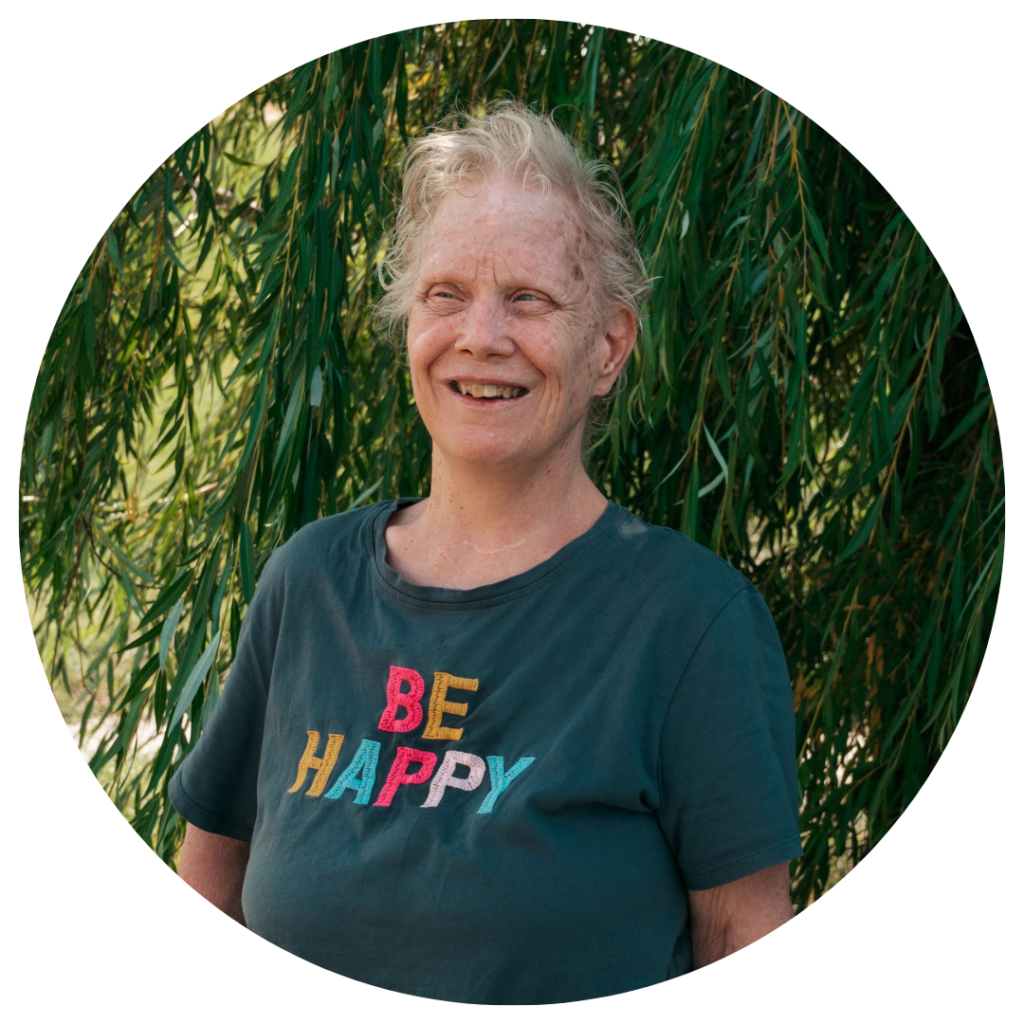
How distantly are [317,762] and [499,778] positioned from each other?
0.65 ft

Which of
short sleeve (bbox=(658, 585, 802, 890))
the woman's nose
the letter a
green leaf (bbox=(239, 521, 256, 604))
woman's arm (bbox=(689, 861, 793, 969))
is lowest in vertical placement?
woman's arm (bbox=(689, 861, 793, 969))

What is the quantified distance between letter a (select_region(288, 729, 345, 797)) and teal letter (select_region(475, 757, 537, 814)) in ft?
0.55

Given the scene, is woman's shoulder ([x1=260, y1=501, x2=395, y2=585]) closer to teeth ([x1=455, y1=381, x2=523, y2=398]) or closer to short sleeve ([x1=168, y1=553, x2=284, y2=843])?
short sleeve ([x1=168, y1=553, x2=284, y2=843])

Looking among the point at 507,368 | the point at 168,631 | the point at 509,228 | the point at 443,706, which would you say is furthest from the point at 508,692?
the point at 168,631

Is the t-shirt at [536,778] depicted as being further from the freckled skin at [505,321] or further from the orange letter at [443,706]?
the freckled skin at [505,321]

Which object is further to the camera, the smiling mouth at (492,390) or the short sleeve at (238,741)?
the short sleeve at (238,741)

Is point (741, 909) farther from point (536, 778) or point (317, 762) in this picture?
point (317, 762)

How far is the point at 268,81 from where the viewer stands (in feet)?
4.29

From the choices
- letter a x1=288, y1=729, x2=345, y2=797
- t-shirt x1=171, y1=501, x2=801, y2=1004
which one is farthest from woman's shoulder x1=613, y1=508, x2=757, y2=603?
letter a x1=288, y1=729, x2=345, y2=797

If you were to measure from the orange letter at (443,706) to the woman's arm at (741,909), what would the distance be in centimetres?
27

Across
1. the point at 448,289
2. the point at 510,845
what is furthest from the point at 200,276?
the point at 510,845

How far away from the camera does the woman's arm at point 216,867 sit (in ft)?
3.69

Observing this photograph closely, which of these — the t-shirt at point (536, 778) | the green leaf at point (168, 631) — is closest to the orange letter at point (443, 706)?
the t-shirt at point (536, 778)

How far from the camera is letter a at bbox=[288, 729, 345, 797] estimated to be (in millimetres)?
978
